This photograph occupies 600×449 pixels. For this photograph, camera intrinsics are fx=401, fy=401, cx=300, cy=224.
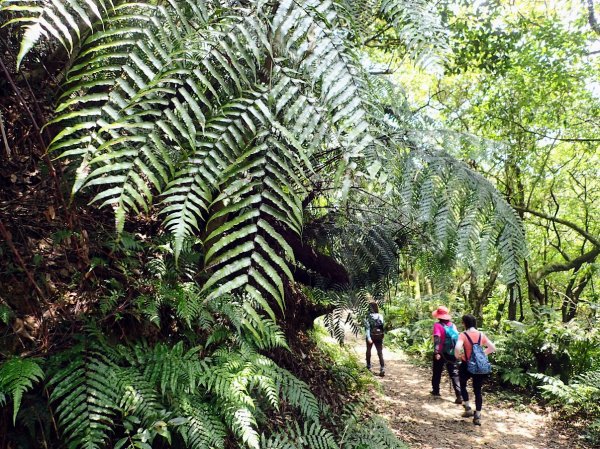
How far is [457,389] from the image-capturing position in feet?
21.4

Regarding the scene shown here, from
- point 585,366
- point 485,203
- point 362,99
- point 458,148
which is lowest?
point 585,366

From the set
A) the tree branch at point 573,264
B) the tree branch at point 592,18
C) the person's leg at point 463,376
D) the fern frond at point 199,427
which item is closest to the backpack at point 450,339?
the person's leg at point 463,376

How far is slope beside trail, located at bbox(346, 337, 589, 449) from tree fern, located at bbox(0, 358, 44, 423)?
4631 millimetres

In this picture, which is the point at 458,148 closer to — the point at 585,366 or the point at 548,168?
the point at 585,366

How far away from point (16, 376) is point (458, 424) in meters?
5.89

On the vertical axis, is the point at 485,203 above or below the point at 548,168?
below

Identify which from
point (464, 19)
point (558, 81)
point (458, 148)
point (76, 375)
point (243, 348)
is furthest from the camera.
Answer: point (558, 81)

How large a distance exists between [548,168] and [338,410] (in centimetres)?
796

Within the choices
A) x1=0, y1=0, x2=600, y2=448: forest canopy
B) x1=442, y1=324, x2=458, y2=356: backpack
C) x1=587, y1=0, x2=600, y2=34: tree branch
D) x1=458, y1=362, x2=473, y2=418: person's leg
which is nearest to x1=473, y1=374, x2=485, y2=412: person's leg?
x1=458, y1=362, x2=473, y2=418: person's leg

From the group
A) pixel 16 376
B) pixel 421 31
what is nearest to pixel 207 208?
pixel 421 31

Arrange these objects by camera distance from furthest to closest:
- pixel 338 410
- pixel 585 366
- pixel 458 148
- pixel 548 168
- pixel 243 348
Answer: pixel 548 168 → pixel 585 366 → pixel 338 410 → pixel 243 348 → pixel 458 148

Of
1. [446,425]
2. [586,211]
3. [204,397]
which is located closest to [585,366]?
[446,425]

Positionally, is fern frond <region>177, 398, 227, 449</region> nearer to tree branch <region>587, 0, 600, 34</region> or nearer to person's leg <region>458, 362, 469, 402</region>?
person's leg <region>458, 362, 469, 402</region>

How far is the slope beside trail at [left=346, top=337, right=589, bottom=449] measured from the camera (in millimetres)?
5379
